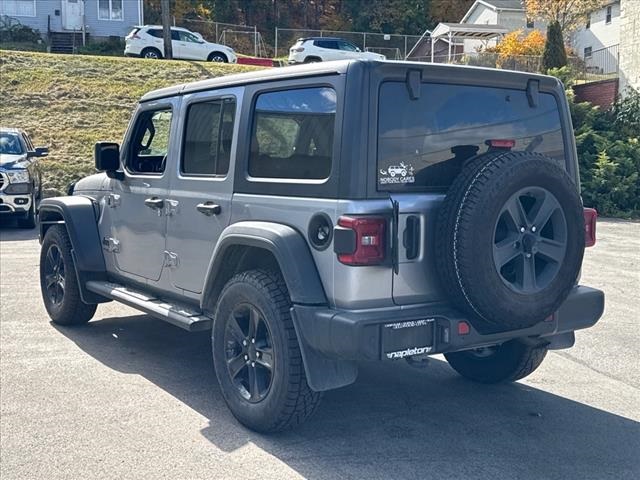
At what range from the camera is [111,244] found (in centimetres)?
644

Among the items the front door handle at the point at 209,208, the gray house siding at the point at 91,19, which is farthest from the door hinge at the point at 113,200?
the gray house siding at the point at 91,19

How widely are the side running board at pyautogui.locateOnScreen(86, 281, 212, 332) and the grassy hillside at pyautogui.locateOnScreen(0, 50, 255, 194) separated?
38.2ft

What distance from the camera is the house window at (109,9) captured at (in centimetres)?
4128

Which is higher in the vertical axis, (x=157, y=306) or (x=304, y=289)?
(x=304, y=289)

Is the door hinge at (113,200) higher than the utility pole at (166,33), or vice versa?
the utility pole at (166,33)

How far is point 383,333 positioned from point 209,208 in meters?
1.64

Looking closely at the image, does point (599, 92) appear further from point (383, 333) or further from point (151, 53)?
point (151, 53)

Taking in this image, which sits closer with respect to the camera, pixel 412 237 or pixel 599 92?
pixel 412 237

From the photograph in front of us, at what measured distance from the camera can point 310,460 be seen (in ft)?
13.8

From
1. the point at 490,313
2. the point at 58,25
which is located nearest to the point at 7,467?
the point at 490,313

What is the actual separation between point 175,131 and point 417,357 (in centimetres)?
261

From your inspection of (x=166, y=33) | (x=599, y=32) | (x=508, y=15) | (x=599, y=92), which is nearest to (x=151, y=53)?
(x=166, y=33)

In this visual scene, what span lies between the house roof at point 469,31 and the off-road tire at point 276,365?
38681 mm

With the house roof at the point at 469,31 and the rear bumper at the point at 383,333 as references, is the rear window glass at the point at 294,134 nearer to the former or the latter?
the rear bumper at the point at 383,333
